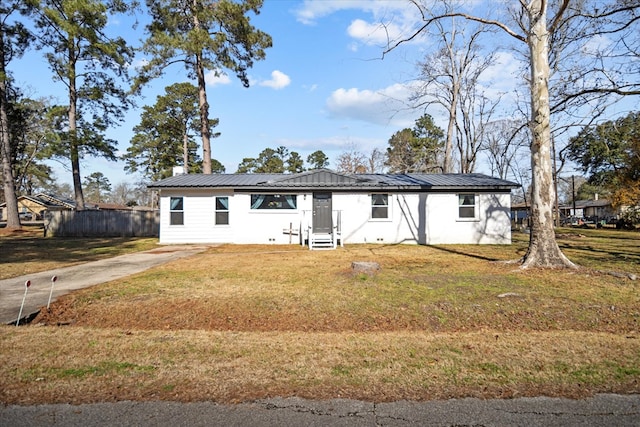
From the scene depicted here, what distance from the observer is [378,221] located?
53.1 ft

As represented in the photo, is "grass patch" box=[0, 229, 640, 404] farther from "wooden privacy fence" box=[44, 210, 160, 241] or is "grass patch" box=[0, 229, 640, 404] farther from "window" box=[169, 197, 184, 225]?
"wooden privacy fence" box=[44, 210, 160, 241]

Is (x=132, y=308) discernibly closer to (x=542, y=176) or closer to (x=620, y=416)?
(x=620, y=416)

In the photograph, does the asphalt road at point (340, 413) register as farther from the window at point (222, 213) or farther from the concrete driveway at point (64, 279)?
the window at point (222, 213)

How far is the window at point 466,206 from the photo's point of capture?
642 inches

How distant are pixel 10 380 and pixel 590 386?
5019 mm

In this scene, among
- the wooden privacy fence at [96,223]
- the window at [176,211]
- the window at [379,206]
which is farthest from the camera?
the wooden privacy fence at [96,223]

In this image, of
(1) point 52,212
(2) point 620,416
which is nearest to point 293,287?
(2) point 620,416

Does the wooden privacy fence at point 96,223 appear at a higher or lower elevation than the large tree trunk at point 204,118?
lower

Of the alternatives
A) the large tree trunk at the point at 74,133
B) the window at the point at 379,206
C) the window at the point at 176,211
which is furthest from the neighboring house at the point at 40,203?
the window at the point at 379,206

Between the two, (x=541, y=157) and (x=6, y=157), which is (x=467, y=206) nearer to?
(x=541, y=157)

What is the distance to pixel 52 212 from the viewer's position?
22266 mm

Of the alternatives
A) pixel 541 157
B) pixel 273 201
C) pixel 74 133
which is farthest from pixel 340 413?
pixel 74 133

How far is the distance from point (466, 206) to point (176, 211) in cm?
1331

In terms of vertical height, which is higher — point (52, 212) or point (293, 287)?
point (52, 212)
